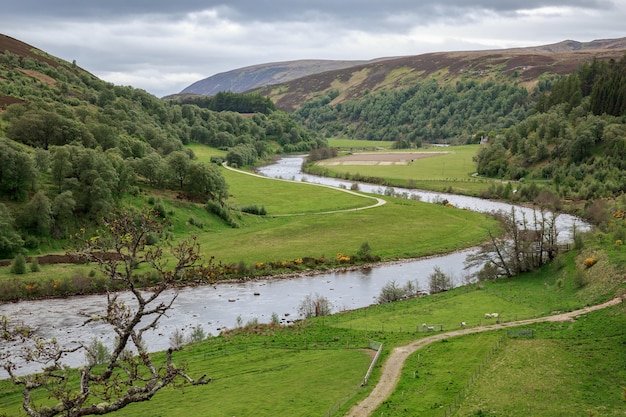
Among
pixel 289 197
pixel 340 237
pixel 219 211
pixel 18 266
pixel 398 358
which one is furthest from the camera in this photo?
pixel 289 197

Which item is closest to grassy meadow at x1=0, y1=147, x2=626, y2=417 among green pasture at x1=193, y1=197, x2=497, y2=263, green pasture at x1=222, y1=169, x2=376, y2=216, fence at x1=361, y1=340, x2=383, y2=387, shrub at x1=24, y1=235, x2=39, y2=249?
fence at x1=361, y1=340, x2=383, y2=387

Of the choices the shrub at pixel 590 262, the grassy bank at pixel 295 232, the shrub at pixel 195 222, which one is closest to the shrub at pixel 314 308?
the grassy bank at pixel 295 232

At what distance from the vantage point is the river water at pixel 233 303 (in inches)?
2158

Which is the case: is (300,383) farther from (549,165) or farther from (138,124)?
(138,124)

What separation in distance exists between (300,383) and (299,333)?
1252 centimetres

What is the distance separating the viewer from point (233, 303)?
65250mm

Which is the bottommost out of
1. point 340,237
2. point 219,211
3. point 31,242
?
point 340,237

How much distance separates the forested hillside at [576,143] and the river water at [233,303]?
3741 cm

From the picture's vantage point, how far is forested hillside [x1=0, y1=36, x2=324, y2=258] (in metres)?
78.6

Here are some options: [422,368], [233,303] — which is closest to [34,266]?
[233,303]

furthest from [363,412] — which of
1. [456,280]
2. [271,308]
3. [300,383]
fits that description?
[456,280]

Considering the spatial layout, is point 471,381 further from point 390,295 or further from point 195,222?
point 195,222

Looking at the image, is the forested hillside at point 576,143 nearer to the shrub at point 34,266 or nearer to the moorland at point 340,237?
the moorland at point 340,237

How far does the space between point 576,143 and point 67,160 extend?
10260 centimetres
